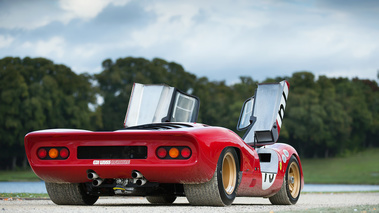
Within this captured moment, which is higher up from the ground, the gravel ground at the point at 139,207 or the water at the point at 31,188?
the gravel ground at the point at 139,207

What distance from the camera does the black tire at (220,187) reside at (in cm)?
713

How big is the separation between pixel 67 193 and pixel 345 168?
63.2 meters

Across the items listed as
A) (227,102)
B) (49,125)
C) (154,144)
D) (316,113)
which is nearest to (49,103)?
(49,125)

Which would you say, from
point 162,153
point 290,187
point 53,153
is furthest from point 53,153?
point 290,187

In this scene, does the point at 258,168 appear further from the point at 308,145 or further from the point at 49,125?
the point at 308,145

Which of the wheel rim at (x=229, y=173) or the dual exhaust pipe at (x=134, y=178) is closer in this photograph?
the dual exhaust pipe at (x=134, y=178)

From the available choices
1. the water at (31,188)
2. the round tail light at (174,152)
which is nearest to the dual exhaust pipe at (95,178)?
the round tail light at (174,152)

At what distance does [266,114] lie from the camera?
32.4 ft

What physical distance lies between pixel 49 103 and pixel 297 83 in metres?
37.5

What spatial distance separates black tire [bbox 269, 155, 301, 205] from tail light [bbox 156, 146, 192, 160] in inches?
127

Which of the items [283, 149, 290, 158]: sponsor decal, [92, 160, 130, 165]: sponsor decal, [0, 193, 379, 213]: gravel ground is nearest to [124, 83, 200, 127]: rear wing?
[0, 193, 379, 213]: gravel ground

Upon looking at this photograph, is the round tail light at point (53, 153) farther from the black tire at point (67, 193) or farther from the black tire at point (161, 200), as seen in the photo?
the black tire at point (161, 200)

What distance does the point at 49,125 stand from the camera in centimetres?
5606

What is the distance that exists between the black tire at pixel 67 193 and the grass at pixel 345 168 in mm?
50677
